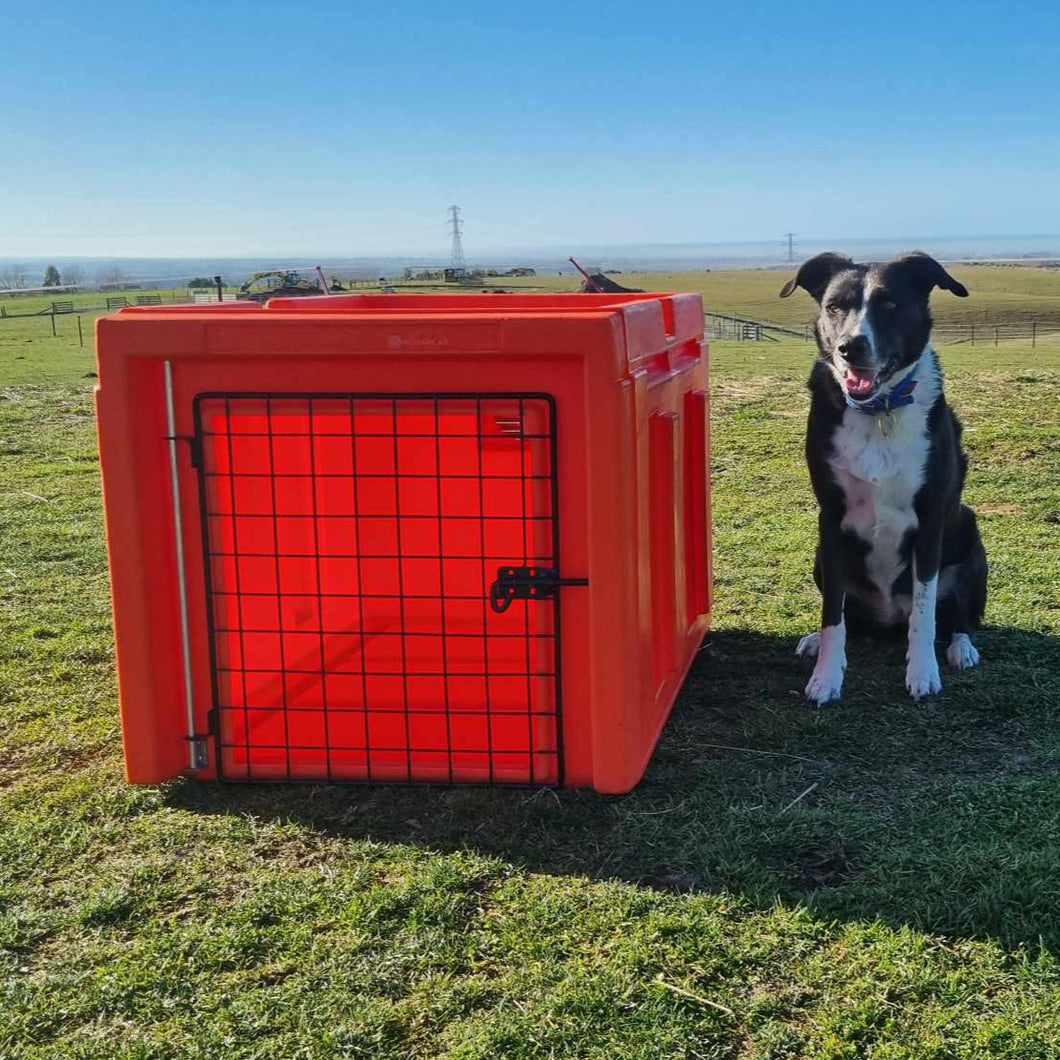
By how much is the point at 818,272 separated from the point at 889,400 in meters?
0.53

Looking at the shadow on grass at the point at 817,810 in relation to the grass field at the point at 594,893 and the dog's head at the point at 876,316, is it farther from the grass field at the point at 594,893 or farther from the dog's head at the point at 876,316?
the dog's head at the point at 876,316

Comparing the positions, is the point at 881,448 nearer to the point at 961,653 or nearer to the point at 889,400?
the point at 889,400

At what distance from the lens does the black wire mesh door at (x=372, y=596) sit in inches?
126

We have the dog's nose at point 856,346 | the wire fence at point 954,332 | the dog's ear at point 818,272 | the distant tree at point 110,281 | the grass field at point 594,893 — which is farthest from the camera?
the distant tree at point 110,281

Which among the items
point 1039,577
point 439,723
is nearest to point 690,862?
point 439,723

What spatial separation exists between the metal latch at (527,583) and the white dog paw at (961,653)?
170cm

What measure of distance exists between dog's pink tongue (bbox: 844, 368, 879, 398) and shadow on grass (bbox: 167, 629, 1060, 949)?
3.22 ft

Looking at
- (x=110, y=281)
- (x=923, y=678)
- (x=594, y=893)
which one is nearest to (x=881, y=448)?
(x=923, y=678)

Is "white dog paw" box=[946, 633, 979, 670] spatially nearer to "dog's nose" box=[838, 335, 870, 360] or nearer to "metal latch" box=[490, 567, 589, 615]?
"dog's nose" box=[838, 335, 870, 360]

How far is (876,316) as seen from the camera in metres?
3.79

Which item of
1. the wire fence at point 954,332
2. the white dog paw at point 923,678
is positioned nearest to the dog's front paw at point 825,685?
the white dog paw at point 923,678

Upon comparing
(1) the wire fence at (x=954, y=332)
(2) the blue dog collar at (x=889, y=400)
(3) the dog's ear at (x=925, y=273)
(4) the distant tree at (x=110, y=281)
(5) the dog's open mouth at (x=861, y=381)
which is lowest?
(1) the wire fence at (x=954, y=332)

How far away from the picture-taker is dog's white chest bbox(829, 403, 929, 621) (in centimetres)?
388

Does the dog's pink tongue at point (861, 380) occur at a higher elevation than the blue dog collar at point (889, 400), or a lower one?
higher
